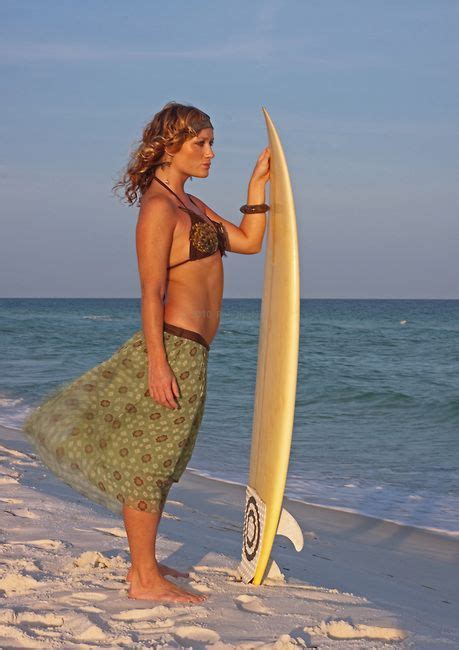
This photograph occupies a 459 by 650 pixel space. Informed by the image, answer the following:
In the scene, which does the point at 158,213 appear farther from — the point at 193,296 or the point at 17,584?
the point at 17,584

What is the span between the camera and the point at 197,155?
296cm

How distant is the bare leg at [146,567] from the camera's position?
9.34 feet

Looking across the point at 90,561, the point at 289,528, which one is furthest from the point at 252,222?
the point at 90,561

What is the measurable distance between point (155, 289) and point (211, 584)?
1.11m

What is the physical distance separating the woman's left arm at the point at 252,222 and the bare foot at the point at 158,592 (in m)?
1.23

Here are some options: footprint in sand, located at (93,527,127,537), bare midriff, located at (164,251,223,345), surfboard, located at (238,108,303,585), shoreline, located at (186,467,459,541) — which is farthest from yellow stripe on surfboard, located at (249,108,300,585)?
shoreline, located at (186,467,459,541)

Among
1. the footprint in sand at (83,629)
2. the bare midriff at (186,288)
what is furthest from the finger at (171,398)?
the footprint in sand at (83,629)

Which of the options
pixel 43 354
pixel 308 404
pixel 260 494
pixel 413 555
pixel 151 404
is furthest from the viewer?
pixel 43 354

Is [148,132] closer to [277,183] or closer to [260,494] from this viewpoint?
[277,183]

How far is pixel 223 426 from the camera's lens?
9578mm

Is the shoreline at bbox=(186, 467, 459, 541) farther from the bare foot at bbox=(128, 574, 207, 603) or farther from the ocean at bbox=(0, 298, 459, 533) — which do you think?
the bare foot at bbox=(128, 574, 207, 603)

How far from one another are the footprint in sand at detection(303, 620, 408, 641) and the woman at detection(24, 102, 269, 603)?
46 cm

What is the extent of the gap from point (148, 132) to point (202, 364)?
84cm

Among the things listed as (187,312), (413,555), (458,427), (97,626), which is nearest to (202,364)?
(187,312)
